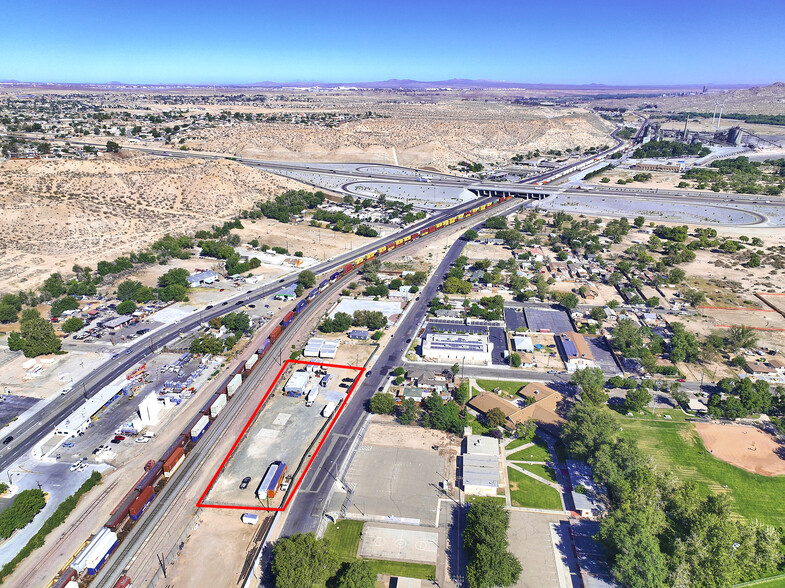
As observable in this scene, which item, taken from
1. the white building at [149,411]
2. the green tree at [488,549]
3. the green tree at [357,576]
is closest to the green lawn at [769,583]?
the green tree at [488,549]

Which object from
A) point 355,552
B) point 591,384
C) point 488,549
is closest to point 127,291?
point 355,552

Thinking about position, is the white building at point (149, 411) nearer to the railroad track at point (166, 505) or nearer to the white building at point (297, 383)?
the railroad track at point (166, 505)

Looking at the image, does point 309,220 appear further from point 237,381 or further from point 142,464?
point 142,464

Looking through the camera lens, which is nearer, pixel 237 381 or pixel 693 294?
pixel 237 381

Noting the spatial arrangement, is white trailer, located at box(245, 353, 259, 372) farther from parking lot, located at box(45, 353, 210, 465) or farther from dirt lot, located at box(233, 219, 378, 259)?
dirt lot, located at box(233, 219, 378, 259)

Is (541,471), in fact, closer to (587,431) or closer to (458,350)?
(587,431)

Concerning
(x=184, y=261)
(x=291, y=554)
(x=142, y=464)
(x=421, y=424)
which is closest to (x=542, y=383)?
(x=421, y=424)

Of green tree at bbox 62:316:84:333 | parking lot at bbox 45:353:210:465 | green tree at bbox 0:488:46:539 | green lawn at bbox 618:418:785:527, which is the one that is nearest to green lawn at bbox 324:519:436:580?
parking lot at bbox 45:353:210:465
